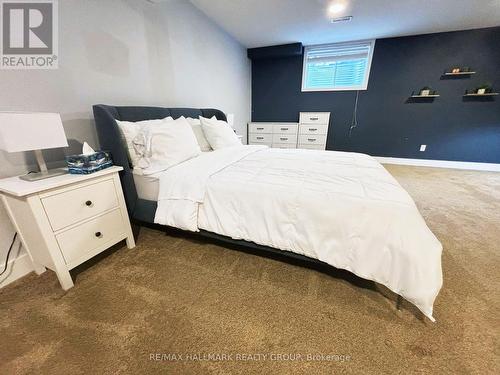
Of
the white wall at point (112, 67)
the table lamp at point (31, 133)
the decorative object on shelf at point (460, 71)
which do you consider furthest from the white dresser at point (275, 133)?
the table lamp at point (31, 133)

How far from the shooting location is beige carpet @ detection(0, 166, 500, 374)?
34.2 inches

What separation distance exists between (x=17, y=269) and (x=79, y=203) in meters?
0.66

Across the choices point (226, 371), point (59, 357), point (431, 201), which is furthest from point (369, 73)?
point (59, 357)

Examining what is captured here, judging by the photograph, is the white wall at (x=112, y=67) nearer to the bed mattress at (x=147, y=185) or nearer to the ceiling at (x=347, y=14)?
the ceiling at (x=347, y=14)

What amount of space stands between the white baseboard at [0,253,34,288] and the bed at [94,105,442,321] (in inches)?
26.6

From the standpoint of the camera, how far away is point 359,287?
48.8 inches

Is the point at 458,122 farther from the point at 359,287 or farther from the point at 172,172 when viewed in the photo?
the point at 172,172

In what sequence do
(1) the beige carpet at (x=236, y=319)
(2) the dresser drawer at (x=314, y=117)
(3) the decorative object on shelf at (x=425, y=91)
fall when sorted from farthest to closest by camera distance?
(2) the dresser drawer at (x=314, y=117), (3) the decorative object on shelf at (x=425, y=91), (1) the beige carpet at (x=236, y=319)

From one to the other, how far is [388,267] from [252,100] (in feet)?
15.3

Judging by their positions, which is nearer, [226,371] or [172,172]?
[226,371]

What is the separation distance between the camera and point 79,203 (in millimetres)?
1229

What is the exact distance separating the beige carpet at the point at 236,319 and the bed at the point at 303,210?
0.65 feet

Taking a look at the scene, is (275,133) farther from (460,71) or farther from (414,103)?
(460,71)

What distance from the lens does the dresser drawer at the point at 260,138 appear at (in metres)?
4.61
